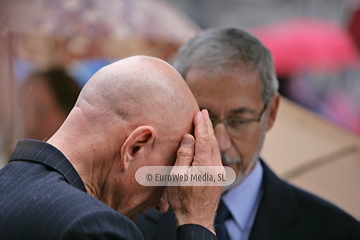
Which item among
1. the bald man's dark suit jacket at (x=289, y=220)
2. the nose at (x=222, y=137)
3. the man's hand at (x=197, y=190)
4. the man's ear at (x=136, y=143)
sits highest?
the man's ear at (x=136, y=143)

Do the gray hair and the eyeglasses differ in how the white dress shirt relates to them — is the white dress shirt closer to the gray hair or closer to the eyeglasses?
the eyeglasses

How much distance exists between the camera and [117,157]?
1.30m

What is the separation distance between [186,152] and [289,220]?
0.73 m

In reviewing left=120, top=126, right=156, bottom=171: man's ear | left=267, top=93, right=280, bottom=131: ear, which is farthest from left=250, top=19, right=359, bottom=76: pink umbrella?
left=120, top=126, right=156, bottom=171: man's ear

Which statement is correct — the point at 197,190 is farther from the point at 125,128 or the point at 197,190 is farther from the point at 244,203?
the point at 244,203

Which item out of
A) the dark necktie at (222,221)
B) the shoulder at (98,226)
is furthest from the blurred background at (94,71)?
the shoulder at (98,226)

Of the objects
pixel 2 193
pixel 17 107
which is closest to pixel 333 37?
pixel 17 107

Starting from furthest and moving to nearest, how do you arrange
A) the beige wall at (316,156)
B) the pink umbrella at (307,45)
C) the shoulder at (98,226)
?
the pink umbrella at (307,45) < the beige wall at (316,156) < the shoulder at (98,226)

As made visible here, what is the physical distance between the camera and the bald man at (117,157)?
1119mm

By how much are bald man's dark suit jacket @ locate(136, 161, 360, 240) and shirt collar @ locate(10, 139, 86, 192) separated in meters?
0.63

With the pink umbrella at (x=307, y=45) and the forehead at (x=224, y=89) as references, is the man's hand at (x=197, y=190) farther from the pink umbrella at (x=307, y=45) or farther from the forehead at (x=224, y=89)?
the pink umbrella at (x=307, y=45)

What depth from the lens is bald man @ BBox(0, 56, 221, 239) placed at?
1.12 metres

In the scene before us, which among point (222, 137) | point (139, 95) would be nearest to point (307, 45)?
point (222, 137)

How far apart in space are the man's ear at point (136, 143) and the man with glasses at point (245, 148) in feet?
1.92
